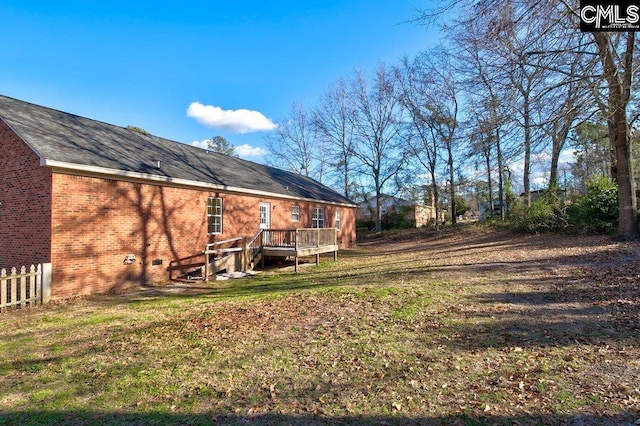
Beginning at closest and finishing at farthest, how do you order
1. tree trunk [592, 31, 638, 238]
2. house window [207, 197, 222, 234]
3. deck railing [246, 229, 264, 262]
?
tree trunk [592, 31, 638, 238]
house window [207, 197, 222, 234]
deck railing [246, 229, 264, 262]

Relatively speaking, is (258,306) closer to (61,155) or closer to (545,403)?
(545,403)

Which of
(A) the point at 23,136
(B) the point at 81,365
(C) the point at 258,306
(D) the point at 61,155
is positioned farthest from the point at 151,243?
(B) the point at 81,365

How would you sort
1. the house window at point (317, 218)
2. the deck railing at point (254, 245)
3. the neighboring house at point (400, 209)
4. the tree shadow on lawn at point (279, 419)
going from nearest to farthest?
the tree shadow on lawn at point (279, 419) → the deck railing at point (254, 245) → the house window at point (317, 218) → the neighboring house at point (400, 209)

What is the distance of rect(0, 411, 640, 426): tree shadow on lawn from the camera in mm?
3070

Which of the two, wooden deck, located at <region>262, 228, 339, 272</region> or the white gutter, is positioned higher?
the white gutter

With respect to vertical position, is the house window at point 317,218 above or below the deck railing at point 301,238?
above

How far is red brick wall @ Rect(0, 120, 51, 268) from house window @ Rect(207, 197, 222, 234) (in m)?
5.56

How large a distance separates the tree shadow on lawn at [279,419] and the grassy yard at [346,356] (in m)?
0.02

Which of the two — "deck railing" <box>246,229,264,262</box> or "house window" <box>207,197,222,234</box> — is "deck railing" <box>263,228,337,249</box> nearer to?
"deck railing" <box>246,229,264,262</box>

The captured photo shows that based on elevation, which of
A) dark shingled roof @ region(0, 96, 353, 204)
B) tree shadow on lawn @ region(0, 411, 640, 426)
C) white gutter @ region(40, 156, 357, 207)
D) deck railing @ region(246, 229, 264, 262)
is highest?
dark shingled roof @ region(0, 96, 353, 204)

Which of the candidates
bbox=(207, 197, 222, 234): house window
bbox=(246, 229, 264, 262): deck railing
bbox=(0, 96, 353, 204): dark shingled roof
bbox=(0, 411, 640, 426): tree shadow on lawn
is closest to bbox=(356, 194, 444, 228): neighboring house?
bbox=(0, 96, 353, 204): dark shingled roof

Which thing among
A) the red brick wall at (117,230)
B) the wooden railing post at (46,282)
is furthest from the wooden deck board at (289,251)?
the wooden railing post at (46,282)

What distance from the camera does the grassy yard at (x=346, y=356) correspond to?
3.42 meters

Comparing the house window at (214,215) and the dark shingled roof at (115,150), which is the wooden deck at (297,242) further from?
the dark shingled roof at (115,150)
